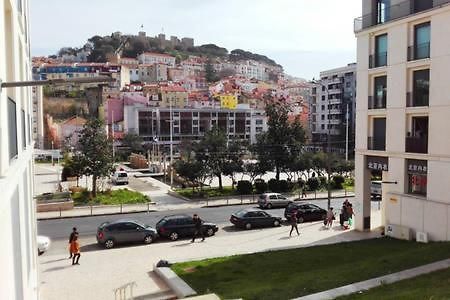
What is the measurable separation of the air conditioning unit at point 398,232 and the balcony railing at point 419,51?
26.9 ft

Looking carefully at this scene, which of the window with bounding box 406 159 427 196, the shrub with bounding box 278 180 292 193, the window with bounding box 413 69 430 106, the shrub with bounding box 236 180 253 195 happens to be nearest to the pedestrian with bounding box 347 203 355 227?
the window with bounding box 406 159 427 196

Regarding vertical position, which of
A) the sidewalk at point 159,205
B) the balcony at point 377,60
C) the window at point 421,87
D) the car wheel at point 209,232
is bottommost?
the sidewalk at point 159,205

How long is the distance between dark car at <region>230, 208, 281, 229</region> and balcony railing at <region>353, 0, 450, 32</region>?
39.0ft

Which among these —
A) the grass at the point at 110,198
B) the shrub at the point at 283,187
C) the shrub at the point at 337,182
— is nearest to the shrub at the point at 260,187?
the shrub at the point at 283,187

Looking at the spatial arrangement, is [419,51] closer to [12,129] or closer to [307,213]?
[307,213]

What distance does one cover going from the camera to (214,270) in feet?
54.6

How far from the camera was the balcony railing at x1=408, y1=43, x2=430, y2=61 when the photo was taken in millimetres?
20969

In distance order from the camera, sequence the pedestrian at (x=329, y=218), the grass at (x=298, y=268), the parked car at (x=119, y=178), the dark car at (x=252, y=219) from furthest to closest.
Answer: the parked car at (x=119, y=178) < the pedestrian at (x=329, y=218) < the dark car at (x=252, y=219) < the grass at (x=298, y=268)

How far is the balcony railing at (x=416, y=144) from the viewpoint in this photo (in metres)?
21.1

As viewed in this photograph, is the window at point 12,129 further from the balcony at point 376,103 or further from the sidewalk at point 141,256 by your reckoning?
the balcony at point 376,103

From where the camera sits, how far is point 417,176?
72.1ft

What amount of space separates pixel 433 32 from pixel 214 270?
46.6 feet

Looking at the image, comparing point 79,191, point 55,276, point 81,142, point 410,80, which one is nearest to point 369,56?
point 410,80

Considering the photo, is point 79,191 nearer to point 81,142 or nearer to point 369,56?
point 81,142
